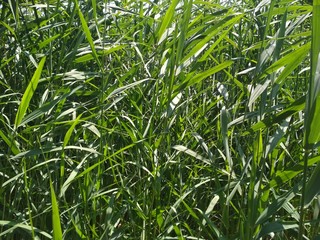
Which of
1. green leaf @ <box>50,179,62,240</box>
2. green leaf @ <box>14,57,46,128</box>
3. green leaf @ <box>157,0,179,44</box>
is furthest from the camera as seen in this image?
green leaf @ <box>157,0,179,44</box>

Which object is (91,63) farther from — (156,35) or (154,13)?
(156,35)

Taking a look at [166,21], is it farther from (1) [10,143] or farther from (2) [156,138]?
(1) [10,143]

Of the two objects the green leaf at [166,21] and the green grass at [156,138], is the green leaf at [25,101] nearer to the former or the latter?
the green grass at [156,138]

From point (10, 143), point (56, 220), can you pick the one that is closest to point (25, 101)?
point (10, 143)

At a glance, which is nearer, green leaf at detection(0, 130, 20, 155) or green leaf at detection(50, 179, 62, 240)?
green leaf at detection(50, 179, 62, 240)

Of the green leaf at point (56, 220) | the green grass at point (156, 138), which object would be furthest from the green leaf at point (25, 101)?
the green leaf at point (56, 220)

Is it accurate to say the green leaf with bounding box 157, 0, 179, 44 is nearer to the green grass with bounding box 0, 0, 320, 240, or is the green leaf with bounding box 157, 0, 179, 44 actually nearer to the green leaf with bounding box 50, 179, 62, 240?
the green grass with bounding box 0, 0, 320, 240

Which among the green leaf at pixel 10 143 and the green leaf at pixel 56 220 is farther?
the green leaf at pixel 10 143

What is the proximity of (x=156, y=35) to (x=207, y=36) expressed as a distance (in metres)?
0.22

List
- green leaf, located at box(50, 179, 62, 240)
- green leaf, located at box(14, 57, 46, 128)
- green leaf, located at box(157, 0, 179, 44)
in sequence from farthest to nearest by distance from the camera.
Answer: green leaf, located at box(157, 0, 179, 44)
green leaf, located at box(14, 57, 46, 128)
green leaf, located at box(50, 179, 62, 240)

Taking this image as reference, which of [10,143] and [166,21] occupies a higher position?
[166,21]

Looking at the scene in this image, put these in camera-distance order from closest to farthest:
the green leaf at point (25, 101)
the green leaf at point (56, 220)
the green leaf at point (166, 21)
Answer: the green leaf at point (56, 220) < the green leaf at point (25, 101) < the green leaf at point (166, 21)

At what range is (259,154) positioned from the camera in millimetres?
1296

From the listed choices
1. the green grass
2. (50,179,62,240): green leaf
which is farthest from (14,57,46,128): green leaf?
(50,179,62,240): green leaf
